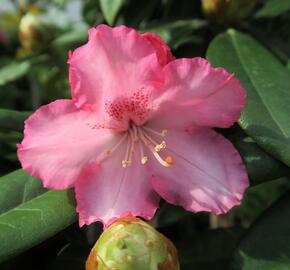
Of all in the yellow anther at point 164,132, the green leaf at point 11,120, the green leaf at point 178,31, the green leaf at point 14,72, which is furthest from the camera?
the green leaf at point 14,72

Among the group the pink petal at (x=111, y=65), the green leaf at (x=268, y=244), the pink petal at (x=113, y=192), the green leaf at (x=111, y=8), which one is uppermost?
the pink petal at (x=111, y=65)

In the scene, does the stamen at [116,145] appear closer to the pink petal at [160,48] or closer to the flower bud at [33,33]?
the pink petal at [160,48]

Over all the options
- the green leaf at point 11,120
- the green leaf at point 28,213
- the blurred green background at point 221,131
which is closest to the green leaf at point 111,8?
the blurred green background at point 221,131

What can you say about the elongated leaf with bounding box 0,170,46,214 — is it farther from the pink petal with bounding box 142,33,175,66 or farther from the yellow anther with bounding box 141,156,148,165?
the pink petal with bounding box 142,33,175,66

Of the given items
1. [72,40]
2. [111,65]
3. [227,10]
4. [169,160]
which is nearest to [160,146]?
[169,160]

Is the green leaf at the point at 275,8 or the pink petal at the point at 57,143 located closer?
the pink petal at the point at 57,143

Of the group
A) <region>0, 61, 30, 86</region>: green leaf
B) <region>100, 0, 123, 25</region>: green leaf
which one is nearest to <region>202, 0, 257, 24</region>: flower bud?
<region>100, 0, 123, 25</region>: green leaf

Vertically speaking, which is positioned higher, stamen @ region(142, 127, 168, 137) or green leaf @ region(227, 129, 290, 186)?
stamen @ region(142, 127, 168, 137)

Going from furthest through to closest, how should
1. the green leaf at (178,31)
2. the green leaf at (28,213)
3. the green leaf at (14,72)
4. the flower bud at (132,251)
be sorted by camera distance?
the green leaf at (14,72) → the green leaf at (178,31) → the green leaf at (28,213) → the flower bud at (132,251)
